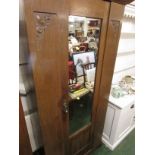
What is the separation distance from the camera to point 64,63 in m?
0.89

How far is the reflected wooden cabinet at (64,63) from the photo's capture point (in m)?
0.72

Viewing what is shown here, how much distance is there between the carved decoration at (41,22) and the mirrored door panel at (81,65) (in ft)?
0.56

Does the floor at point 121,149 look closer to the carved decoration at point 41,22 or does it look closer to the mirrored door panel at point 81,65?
the mirrored door panel at point 81,65

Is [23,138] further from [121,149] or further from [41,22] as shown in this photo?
[121,149]

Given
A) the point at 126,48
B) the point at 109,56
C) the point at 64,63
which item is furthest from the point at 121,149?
the point at 64,63

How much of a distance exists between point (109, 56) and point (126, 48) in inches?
40.1

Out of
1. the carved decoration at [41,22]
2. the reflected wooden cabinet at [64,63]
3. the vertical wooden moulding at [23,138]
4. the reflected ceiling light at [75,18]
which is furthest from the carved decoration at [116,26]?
the vertical wooden moulding at [23,138]

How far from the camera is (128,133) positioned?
2051 millimetres
